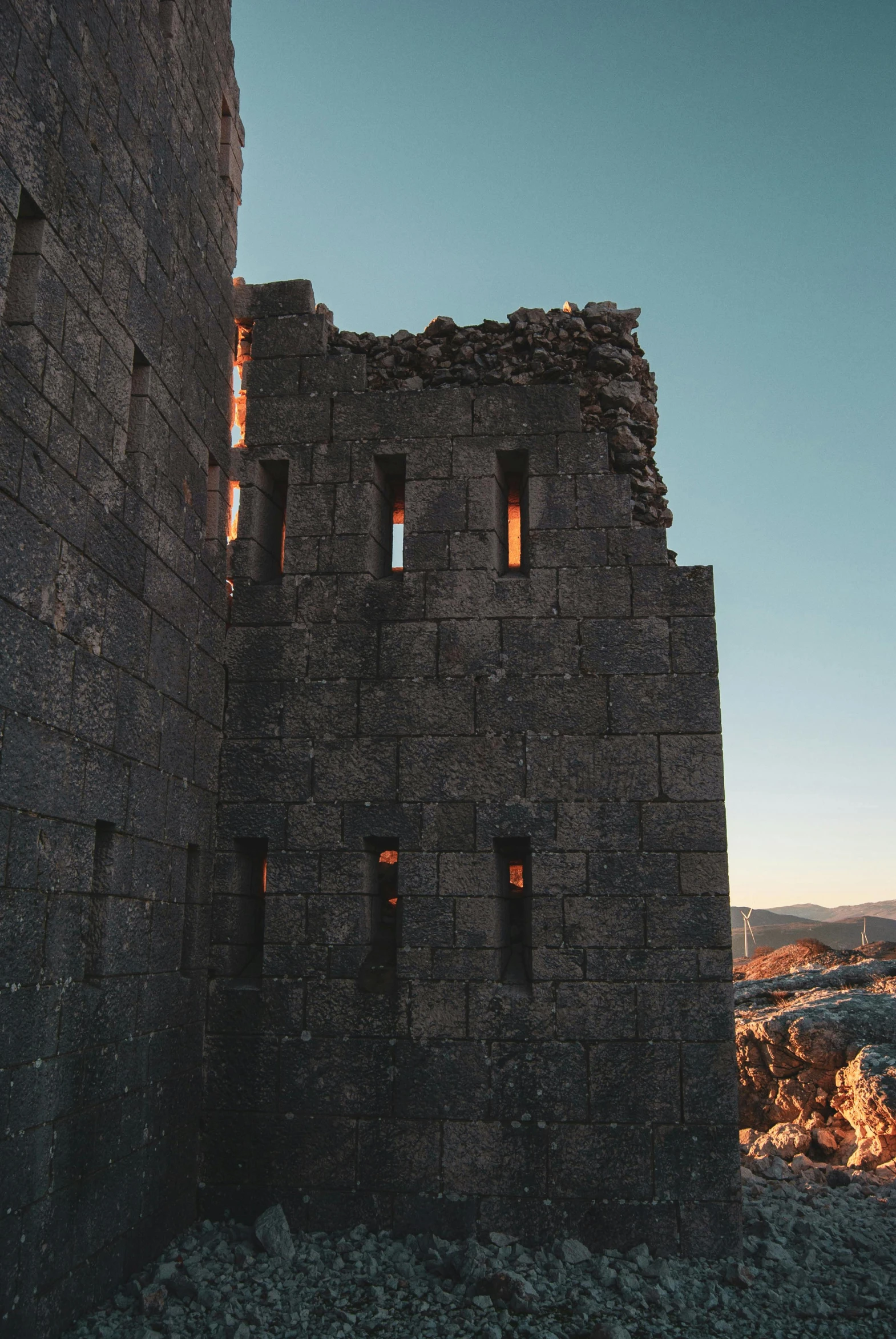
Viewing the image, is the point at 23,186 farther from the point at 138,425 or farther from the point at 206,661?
the point at 206,661

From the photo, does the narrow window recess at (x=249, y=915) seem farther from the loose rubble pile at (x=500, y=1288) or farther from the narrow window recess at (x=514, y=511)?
the narrow window recess at (x=514, y=511)

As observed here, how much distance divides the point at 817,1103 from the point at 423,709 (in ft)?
13.8

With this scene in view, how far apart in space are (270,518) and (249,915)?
100 inches

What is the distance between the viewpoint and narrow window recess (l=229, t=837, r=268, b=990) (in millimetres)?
5879

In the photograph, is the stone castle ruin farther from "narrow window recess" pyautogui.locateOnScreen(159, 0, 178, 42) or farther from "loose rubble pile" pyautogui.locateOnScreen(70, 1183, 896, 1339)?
"loose rubble pile" pyautogui.locateOnScreen(70, 1183, 896, 1339)

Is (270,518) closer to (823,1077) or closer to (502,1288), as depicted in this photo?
(502,1288)

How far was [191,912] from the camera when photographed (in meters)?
5.62

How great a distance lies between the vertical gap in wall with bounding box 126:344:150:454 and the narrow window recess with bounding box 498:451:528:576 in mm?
2268

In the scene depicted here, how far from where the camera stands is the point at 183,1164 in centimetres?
536

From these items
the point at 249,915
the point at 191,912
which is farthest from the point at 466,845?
the point at 191,912

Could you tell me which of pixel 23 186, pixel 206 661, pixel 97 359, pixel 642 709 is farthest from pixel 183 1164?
pixel 23 186

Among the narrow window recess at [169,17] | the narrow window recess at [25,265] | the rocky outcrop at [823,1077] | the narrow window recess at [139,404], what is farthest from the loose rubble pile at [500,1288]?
the narrow window recess at [169,17]

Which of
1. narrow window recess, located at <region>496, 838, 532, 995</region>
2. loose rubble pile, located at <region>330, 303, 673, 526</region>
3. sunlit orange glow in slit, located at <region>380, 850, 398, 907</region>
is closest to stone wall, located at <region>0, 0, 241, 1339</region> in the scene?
sunlit orange glow in slit, located at <region>380, 850, 398, 907</region>

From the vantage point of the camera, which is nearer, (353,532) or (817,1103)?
(353,532)
